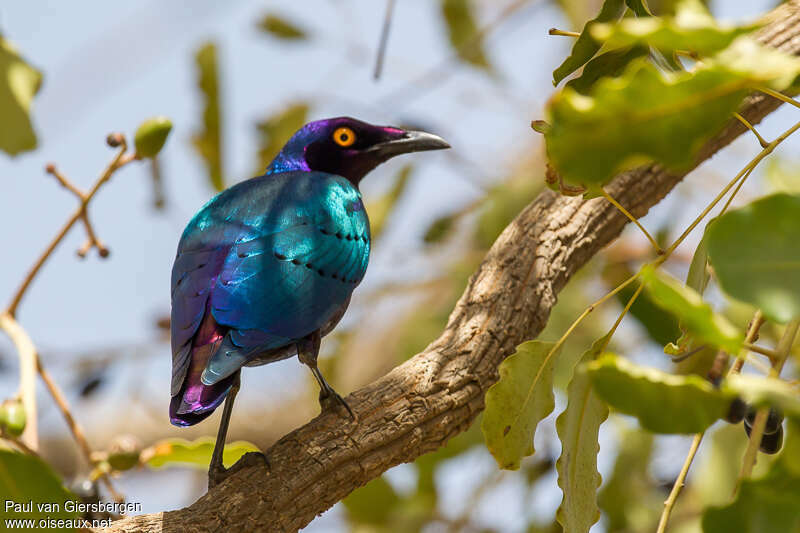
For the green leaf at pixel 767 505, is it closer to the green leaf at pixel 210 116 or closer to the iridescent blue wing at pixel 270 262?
the iridescent blue wing at pixel 270 262

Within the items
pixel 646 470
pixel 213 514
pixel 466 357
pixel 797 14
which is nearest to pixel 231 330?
pixel 213 514

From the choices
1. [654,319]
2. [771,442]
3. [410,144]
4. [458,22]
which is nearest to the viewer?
[771,442]

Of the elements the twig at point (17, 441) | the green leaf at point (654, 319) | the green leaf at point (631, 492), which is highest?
the green leaf at point (654, 319)

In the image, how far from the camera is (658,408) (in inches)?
55.1

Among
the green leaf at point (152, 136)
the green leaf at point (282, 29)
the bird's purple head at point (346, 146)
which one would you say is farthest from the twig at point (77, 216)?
the green leaf at point (282, 29)

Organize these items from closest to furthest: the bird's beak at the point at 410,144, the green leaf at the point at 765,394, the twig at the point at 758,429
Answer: the green leaf at the point at 765,394 → the twig at the point at 758,429 → the bird's beak at the point at 410,144

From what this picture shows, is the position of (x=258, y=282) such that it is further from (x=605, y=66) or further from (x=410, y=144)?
(x=410, y=144)

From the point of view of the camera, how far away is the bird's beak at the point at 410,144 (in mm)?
4020

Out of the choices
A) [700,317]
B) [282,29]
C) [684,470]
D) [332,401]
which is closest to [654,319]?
[684,470]

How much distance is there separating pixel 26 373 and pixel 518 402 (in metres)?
1.52

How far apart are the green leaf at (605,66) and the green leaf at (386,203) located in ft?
8.86

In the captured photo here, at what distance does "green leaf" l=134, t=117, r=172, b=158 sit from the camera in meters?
2.96

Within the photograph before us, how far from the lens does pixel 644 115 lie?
4.09ft

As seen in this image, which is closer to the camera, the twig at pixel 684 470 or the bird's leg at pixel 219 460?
the twig at pixel 684 470
